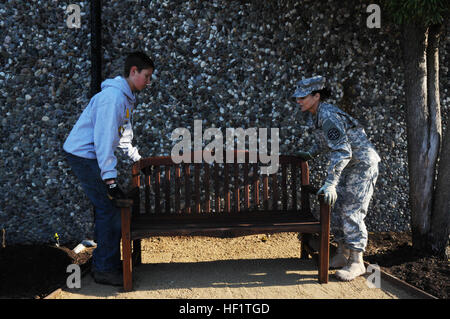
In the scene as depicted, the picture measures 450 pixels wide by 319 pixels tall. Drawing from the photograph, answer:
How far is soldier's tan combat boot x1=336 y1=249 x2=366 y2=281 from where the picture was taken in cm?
332

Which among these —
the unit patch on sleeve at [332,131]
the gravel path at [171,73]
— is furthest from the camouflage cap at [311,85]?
the gravel path at [171,73]

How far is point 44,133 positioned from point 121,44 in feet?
4.52

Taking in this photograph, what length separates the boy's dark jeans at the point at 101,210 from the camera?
318cm

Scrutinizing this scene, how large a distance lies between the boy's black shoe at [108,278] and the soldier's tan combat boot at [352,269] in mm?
1886

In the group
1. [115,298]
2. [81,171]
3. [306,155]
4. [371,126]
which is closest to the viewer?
[115,298]

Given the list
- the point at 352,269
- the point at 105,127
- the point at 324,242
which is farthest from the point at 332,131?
the point at 105,127

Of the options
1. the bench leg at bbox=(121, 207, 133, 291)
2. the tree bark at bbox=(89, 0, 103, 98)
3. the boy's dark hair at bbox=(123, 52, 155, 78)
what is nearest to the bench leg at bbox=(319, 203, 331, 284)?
the bench leg at bbox=(121, 207, 133, 291)

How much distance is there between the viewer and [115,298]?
2.99 meters

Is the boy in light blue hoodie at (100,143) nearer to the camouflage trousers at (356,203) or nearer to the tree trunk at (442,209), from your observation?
the camouflage trousers at (356,203)

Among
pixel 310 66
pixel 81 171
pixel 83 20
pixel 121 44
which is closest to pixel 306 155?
pixel 310 66

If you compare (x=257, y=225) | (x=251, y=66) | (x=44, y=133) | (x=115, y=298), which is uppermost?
(x=251, y=66)

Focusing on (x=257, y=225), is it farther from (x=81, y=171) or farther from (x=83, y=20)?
(x=83, y=20)

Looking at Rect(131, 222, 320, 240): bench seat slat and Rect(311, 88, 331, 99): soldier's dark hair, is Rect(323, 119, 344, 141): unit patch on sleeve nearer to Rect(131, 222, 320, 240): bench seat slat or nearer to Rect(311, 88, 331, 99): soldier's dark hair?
Rect(311, 88, 331, 99): soldier's dark hair

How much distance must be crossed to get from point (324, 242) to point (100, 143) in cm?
200
